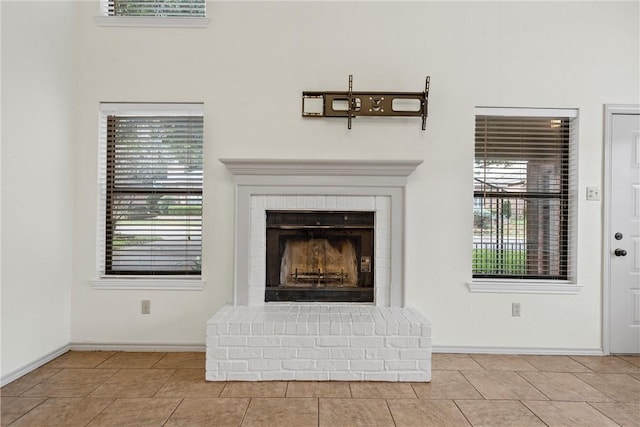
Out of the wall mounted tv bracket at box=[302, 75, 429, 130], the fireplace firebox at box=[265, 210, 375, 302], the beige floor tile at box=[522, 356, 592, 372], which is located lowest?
the beige floor tile at box=[522, 356, 592, 372]

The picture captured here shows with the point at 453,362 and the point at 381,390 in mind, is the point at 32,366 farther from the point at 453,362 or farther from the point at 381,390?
the point at 453,362

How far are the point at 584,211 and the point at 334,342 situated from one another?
7.44 feet

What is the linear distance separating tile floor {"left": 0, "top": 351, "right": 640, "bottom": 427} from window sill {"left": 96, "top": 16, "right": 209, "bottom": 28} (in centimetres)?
260

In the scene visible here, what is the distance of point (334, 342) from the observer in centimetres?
258

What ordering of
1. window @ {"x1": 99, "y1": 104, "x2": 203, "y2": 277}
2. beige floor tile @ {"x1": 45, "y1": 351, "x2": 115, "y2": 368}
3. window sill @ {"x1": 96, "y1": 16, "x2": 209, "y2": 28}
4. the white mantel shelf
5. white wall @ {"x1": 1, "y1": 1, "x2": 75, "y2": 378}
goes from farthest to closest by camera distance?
window @ {"x1": 99, "y1": 104, "x2": 203, "y2": 277} < window sill @ {"x1": 96, "y1": 16, "x2": 209, "y2": 28} < the white mantel shelf < beige floor tile @ {"x1": 45, "y1": 351, "x2": 115, "y2": 368} < white wall @ {"x1": 1, "y1": 1, "x2": 75, "y2": 378}

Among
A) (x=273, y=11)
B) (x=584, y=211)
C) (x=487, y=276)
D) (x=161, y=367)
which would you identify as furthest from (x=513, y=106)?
(x=161, y=367)

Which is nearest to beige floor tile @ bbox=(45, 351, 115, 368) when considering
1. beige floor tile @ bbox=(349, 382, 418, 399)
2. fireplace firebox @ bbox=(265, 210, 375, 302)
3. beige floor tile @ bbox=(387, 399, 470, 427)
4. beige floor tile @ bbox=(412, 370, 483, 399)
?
fireplace firebox @ bbox=(265, 210, 375, 302)

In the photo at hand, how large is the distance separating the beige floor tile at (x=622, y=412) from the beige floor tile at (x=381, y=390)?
1.05 metres

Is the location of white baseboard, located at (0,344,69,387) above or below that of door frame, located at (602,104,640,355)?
below

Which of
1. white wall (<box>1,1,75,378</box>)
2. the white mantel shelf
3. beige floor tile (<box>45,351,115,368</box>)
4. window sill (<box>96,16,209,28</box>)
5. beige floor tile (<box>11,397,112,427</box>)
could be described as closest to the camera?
beige floor tile (<box>11,397,112,427</box>)

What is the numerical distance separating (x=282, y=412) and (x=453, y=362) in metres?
1.43

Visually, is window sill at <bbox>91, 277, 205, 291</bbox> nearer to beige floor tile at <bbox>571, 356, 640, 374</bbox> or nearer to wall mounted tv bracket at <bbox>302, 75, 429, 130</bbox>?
wall mounted tv bracket at <bbox>302, 75, 429, 130</bbox>

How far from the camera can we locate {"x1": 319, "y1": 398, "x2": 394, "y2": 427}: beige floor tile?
205 centimetres

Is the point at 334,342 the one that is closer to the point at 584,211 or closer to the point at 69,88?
the point at 584,211
